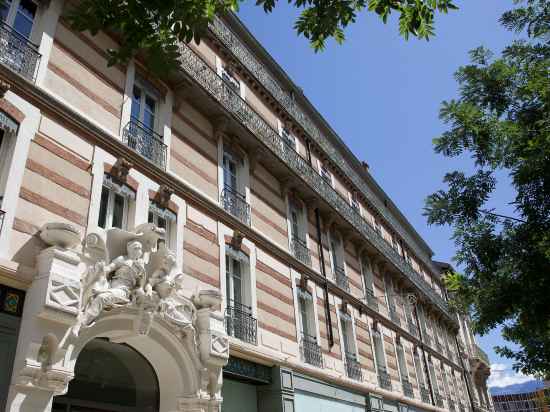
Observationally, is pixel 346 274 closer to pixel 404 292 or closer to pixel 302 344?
pixel 302 344

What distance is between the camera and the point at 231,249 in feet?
36.8

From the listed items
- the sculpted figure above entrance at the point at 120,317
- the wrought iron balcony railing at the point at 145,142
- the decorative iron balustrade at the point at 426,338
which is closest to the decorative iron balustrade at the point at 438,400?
the decorative iron balustrade at the point at 426,338

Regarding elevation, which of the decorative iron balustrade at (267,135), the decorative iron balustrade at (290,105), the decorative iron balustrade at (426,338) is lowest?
the decorative iron balustrade at (426,338)

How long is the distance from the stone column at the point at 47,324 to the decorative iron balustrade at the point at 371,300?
12800 mm

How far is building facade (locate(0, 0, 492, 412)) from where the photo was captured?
6.95 meters

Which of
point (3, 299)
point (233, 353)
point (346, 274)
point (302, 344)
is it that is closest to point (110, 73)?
point (3, 299)

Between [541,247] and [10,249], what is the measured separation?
850cm

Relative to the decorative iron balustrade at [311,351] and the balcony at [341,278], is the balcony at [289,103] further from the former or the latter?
the decorative iron balustrade at [311,351]

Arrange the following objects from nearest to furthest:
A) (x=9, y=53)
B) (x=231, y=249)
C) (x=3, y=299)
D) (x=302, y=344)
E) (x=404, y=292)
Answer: (x=3, y=299)
(x=9, y=53)
(x=231, y=249)
(x=302, y=344)
(x=404, y=292)

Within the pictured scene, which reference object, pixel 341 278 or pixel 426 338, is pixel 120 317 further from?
pixel 426 338

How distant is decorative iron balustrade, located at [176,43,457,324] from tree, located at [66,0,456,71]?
3.81 meters

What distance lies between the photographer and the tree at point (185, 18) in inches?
173

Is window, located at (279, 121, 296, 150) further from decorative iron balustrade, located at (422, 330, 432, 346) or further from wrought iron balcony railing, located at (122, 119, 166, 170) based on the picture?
decorative iron balustrade, located at (422, 330, 432, 346)

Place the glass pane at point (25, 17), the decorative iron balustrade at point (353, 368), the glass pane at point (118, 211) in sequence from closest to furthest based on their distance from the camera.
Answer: the glass pane at point (25, 17)
the glass pane at point (118, 211)
the decorative iron balustrade at point (353, 368)
